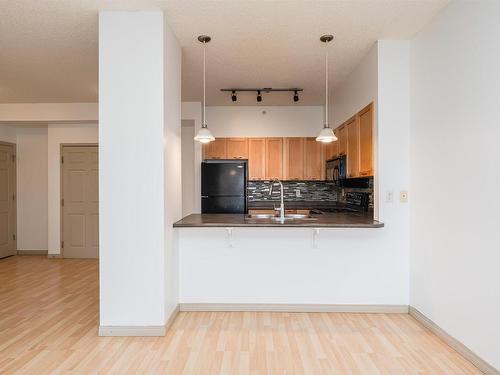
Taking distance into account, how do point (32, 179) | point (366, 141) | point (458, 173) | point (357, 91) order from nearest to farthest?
1. point (458, 173)
2. point (366, 141)
3. point (357, 91)
4. point (32, 179)

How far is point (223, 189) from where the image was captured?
5262 millimetres

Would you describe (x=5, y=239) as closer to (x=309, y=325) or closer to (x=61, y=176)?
(x=61, y=176)

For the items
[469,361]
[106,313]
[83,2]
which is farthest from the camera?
[106,313]

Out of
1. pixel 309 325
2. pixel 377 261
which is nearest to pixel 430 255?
pixel 377 261

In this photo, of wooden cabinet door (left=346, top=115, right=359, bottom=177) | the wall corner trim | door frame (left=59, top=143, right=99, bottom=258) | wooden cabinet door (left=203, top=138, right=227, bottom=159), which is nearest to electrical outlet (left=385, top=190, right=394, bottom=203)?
wooden cabinet door (left=346, top=115, right=359, bottom=177)

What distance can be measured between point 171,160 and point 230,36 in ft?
4.31

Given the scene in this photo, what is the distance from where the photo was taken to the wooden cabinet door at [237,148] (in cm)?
570

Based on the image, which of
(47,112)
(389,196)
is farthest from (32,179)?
(389,196)

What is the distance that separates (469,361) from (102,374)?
2.56 metres

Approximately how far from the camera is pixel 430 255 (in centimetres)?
295

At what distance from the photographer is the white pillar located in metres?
2.81

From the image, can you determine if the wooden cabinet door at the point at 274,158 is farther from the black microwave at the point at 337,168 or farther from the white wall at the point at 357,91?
the white wall at the point at 357,91

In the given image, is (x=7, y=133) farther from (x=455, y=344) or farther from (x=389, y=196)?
(x=455, y=344)

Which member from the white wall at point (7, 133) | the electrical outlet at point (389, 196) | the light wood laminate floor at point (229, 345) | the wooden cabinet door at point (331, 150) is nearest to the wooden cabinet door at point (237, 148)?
the wooden cabinet door at point (331, 150)
